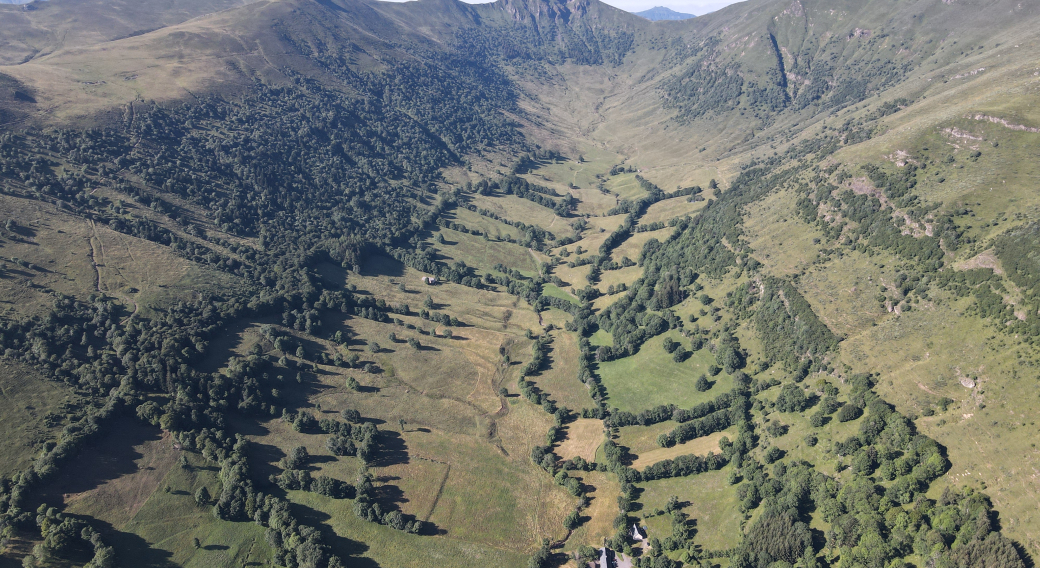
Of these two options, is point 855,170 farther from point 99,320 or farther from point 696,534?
point 99,320

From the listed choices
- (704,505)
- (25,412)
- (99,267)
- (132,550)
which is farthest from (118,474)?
(704,505)

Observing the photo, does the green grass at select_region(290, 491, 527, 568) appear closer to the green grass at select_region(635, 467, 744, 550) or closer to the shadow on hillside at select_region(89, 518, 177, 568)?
the shadow on hillside at select_region(89, 518, 177, 568)

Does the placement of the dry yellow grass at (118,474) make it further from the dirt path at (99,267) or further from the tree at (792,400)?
the tree at (792,400)

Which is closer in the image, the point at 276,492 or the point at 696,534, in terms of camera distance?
the point at 696,534

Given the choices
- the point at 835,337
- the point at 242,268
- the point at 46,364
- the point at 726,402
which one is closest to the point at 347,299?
the point at 242,268

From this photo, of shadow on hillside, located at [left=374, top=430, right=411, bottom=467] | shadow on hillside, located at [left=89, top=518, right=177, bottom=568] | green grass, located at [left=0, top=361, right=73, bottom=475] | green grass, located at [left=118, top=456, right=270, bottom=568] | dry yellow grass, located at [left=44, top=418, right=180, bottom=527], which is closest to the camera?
shadow on hillside, located at [left=89, top=518, right=177, bottom=568]

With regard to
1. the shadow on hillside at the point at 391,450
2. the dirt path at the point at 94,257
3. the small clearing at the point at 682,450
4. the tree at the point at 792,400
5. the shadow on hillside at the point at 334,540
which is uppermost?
the dirt path at the point at 94,257

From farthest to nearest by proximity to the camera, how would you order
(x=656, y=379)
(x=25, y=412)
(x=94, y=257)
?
1. (x=94, y=257)
2. (x=656, y=379)
3. (x=25, y=412)

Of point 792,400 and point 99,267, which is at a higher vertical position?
point 99,267

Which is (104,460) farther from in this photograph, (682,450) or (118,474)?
(682,450)

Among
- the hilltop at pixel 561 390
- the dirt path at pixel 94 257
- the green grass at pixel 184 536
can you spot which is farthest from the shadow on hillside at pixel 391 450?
the dirt path at pixel 94 257

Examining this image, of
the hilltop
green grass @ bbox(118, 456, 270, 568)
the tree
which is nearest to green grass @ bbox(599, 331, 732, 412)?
the hilltop
